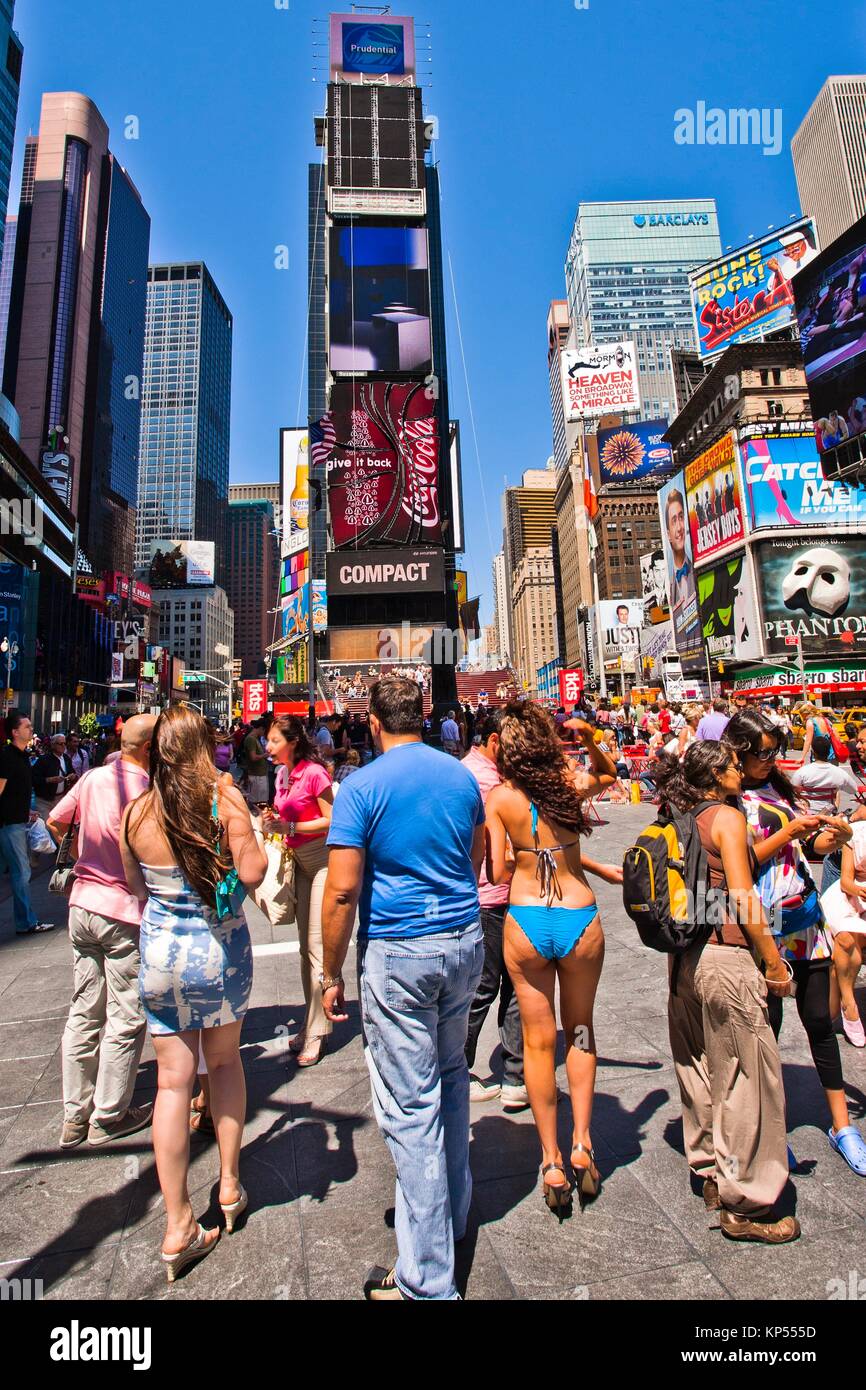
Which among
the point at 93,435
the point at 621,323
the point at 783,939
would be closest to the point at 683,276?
the point at 621,323

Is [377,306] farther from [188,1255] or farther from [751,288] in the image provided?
[188,1255]

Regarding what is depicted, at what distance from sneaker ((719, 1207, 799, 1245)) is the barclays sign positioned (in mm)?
198635

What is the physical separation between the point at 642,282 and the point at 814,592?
467 feet

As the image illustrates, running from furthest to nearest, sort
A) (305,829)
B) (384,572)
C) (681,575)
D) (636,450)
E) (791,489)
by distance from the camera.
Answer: (636,450), (681,575), (791,489), (384,572), (305,829)

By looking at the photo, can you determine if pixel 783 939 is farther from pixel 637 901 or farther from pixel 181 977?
pixel 181 977

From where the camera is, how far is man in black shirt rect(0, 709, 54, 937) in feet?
23.7

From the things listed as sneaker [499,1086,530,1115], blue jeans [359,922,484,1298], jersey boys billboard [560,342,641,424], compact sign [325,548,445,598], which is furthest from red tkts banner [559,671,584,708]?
jersey boys billboard [560,342,641,424]

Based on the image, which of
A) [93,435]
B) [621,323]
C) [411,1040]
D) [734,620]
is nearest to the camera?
[411,1040]

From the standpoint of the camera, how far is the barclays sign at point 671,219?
529 ft

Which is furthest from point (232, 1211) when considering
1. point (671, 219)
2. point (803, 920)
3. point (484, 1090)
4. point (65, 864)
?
point (671, 219)

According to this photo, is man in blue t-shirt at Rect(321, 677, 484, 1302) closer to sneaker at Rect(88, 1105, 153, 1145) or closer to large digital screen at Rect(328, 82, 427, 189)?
sneaker at Rect(88, 1105, 153, 1145)

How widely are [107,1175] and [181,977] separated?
4.48 feet

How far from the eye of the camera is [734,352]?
6612cm

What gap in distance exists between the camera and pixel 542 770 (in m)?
3.19
